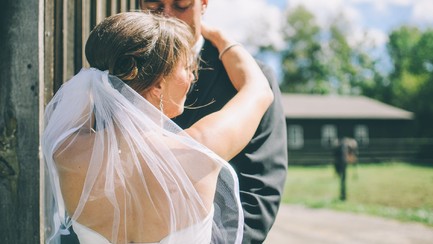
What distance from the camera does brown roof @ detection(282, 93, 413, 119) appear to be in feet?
117

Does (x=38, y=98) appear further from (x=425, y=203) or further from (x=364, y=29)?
(x=364, y=29)

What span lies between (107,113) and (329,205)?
12006 mm

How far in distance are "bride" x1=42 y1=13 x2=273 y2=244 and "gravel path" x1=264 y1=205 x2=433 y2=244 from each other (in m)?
7.35

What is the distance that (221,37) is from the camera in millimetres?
2596

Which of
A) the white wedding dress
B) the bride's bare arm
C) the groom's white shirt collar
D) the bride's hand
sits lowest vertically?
the white wedding dress

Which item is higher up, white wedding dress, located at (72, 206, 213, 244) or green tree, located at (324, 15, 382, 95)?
white wedding dress, located at (72, 206, 213, 244)

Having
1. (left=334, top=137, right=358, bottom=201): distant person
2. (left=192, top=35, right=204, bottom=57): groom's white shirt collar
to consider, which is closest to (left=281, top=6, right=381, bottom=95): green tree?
(left=334, top=137, right=358, bottom=201): distant person

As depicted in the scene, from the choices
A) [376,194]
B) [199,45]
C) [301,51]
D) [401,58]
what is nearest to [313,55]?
[301,51]

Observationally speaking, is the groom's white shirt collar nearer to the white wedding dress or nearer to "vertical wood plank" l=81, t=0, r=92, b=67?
"vertical wood plank" l=81, t=0, r=92, b=67

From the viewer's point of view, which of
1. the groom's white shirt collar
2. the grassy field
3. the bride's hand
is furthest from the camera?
the grassy field

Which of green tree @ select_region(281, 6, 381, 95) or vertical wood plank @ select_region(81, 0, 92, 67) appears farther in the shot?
green tree @ select_region(281, 6, 381, 95)

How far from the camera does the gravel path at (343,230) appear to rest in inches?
359

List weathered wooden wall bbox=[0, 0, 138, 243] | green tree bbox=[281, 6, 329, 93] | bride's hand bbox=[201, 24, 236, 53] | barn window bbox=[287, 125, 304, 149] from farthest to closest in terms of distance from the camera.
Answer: green tree bbox=[281, 6, 329, 93] → barn window bbox=[287, 125, 304, 149] → bride's hand bbox=[201, 24, 236, 53] → weathered wooden wall bbox=[0, 0, 138, 243]

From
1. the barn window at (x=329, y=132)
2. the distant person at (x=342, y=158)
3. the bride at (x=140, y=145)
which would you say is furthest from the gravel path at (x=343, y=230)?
the barn window at (x=329, y=132)
